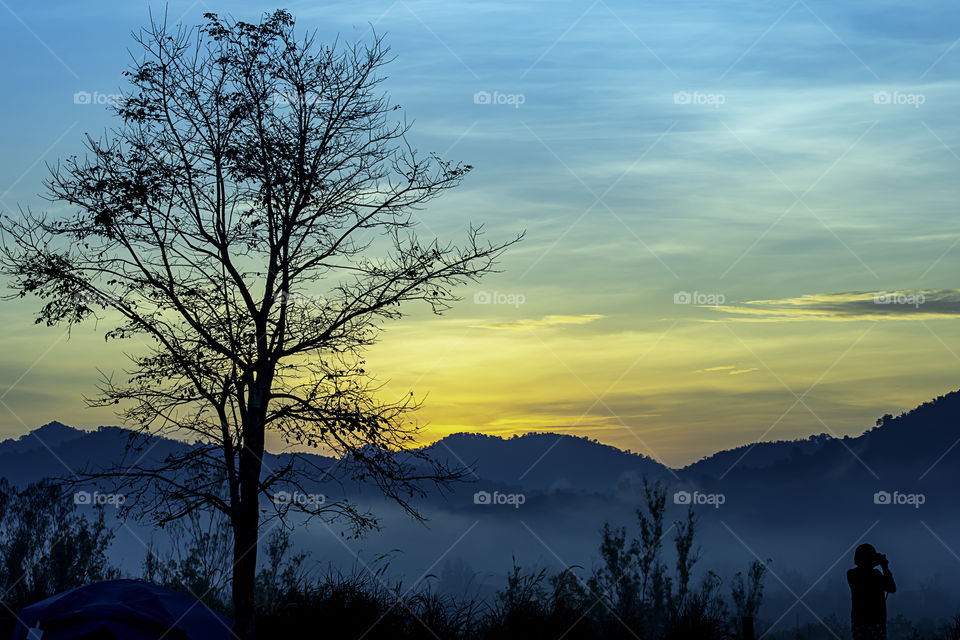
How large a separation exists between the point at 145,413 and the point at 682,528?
25.7 metres

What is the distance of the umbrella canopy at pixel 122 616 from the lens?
13227mm

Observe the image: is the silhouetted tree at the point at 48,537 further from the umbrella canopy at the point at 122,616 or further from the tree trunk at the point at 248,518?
the umbrella canopy at the point at 122,616

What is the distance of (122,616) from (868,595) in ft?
35.1

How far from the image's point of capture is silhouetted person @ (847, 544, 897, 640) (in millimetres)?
13122

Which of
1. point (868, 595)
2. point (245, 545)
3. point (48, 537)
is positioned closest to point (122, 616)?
point (245, 545)

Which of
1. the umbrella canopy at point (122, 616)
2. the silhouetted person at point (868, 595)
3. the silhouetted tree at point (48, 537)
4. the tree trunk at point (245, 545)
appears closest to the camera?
the silhouetted person at point (868, 595)

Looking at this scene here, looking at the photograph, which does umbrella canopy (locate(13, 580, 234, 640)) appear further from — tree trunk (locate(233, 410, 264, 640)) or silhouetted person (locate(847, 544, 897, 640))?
silhouetted person (locate(847, 544, 897, 640))

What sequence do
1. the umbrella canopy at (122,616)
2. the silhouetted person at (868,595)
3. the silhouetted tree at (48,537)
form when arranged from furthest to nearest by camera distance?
1. the silhouetted tree at (48,537)
2. the umbrella canopy at (122,616)
3. the silhouetted person at (868,595)

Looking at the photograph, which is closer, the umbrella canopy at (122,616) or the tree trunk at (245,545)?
the umbrella canopy at (122,616)

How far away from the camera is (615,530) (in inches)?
1375

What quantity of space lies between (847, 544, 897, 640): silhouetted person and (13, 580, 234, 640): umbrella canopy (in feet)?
31.1

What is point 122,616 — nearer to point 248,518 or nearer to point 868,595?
point 248,518

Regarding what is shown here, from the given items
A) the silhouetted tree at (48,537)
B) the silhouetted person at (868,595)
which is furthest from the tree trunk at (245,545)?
the silhouetted tree at (48,537)

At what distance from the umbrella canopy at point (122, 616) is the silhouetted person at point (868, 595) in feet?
31.1
